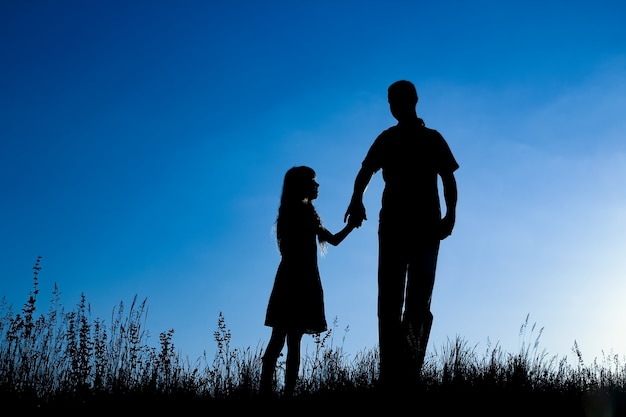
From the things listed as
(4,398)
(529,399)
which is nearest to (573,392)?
(529,399)

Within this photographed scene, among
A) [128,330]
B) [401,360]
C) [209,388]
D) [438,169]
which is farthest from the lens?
[128,330]

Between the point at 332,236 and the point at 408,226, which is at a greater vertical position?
the point at 332,236

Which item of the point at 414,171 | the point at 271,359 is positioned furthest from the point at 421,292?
the point at 271,359

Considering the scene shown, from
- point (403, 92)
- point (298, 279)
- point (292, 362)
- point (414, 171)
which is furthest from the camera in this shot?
point (298, 279)

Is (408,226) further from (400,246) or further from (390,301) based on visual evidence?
(390,301)

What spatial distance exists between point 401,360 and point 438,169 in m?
1.55

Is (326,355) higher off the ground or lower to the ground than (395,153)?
lower

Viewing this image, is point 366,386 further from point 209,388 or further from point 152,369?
point 152,369

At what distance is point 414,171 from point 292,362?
198 centimetres

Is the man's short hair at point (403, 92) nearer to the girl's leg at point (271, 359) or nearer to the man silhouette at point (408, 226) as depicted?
the man silhouette at point (408, 226)

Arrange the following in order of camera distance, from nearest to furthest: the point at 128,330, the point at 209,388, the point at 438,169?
the point at 438,169, the point at 209,388, the point at 128,330

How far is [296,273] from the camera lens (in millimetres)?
5379

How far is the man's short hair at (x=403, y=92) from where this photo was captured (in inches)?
185

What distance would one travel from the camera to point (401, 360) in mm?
4211
